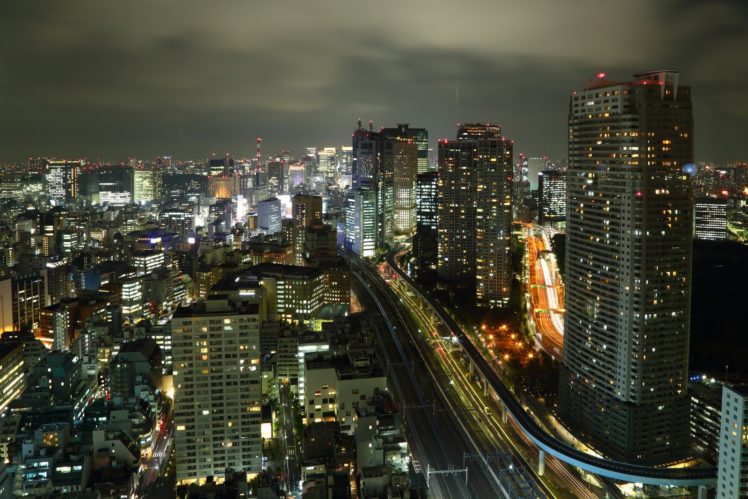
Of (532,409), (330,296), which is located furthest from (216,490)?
(330,296)

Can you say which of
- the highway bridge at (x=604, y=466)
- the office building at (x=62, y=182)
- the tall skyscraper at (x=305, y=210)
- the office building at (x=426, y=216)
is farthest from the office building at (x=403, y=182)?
the office building at (x=62, y=182)

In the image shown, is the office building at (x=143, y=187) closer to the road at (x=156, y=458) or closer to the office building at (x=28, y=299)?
the office building at (x=28, y=299)

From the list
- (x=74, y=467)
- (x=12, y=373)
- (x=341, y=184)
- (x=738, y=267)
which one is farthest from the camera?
(x=341, y=184)

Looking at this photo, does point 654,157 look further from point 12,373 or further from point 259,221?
point 259,221

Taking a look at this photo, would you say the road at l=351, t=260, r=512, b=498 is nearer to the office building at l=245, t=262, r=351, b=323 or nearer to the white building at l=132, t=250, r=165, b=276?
the office building at l=245, t=262, r=351, b=323

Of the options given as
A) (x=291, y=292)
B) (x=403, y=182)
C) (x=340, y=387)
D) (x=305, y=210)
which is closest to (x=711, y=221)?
(x=403, y=182)

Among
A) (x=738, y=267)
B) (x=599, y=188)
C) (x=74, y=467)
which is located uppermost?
(x=599, y=188)

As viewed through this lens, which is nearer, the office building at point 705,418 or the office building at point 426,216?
the office building at point 705,418
